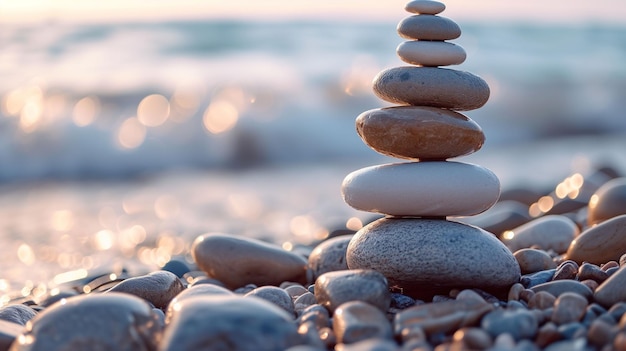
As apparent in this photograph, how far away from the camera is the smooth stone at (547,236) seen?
15.2 ft

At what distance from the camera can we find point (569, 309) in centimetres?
282

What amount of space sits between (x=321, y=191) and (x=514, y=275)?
245 inches

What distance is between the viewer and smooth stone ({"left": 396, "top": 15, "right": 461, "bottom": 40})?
363 cm

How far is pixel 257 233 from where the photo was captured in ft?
23.7

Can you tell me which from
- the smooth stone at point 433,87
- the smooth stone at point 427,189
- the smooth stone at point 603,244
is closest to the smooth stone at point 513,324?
the smooth stone at point 427,189

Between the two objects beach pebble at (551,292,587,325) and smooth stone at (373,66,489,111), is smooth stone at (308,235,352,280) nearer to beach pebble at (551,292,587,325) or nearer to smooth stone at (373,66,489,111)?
smooth stone at (373,66,489,111)

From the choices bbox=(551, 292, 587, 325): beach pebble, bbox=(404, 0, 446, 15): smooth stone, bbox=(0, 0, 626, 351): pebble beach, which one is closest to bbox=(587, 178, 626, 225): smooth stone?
bbox=(0, 0, 626, 351): pebble beach

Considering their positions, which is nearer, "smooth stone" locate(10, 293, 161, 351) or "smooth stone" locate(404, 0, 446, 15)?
"smooth stone" locate(10, 293, 161, 351)

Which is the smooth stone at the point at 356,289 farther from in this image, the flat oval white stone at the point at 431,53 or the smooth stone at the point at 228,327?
the flat oval white stone at the point at 431,53

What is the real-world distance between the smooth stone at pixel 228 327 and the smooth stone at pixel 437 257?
89cm

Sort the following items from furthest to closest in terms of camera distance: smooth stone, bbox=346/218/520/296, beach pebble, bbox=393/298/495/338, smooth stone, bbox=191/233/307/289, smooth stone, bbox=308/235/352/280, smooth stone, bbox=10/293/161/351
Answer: smooth stone, bbox=191/233/307/289 → smooth stone, bbox=308/235/352/280 → smooth stone, bbox=346/218/520/296 → beach pebble, bbox=393/298/495/338 → smooth stone, bbox=10/293/161/351

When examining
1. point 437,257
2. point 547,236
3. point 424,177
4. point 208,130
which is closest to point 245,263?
point 424,177

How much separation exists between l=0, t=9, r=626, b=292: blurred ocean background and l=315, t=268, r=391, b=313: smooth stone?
8.76 ft

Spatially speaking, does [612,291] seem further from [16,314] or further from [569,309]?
[16,314]
